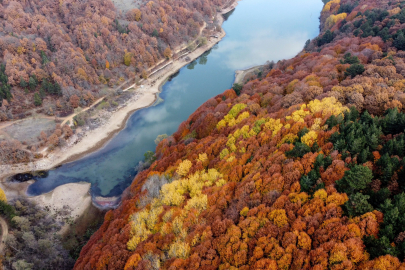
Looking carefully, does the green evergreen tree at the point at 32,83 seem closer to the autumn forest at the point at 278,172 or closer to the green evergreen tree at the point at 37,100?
the autumn forest at the point at 278,172

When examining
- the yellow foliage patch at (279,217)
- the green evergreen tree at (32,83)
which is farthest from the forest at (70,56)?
the yellow foliage patch at (279,217)

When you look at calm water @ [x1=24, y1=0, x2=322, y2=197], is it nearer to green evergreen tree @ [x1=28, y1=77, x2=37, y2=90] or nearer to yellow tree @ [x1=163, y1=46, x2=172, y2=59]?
yellow tree @ [x1=163, y1=46, x2=172, y2=59]

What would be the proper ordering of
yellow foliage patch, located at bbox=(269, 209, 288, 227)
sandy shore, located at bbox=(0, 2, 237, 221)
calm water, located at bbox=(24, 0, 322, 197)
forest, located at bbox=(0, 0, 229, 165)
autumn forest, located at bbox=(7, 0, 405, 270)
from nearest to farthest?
autumn forest, located at bbox=(7, 0, 405, 270), yellow foliage patch, located at bbox=(269, 209, 288, 227), sandy shore, located at bbox=(0, 2, 237, 221), calm water, located at bbox=(24, 0, 322, 197), forest, located at bbox=(0, 0, 229, 165)

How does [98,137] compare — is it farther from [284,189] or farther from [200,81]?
[284,189]

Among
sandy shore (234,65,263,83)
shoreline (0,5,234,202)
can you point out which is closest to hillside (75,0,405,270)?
shoreline (0,5,234,202)

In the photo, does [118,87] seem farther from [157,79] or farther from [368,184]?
[368,184]

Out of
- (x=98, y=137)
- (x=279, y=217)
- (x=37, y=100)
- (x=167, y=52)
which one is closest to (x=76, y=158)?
(x=98, y=137)
